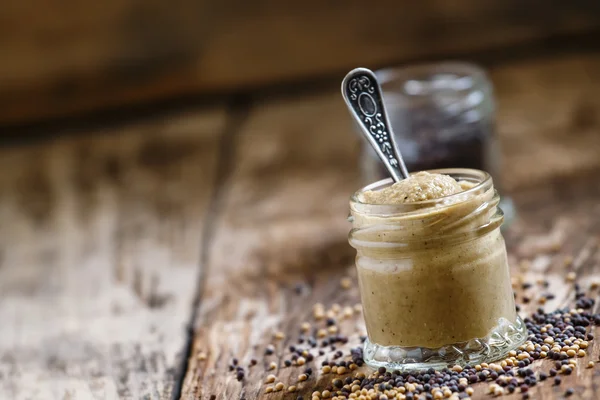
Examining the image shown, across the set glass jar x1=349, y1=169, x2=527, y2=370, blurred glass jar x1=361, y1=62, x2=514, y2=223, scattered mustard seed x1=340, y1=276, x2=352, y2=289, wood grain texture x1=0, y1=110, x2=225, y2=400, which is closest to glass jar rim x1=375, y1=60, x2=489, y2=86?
blurred glass jar x1=361, y1=62, x2=514, y2=223

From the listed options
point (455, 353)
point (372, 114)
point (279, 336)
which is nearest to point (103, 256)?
point (279, 336)

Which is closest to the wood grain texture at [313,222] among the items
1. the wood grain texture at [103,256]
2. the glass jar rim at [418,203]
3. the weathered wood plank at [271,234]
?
the weathered wood plank at [271,234]

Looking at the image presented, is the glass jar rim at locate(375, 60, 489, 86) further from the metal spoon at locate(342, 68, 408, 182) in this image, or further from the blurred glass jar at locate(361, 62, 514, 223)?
the metal spoon at locate(342, 68, 408, 182)

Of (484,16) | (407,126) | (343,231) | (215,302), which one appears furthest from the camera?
(484,16)

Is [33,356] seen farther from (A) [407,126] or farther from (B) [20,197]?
(B) [20,197]

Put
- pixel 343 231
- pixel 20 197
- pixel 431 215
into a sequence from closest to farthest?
pixel 431 215
pixel 343 231
pixel 20 197

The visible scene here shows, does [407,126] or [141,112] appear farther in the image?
[141,112]

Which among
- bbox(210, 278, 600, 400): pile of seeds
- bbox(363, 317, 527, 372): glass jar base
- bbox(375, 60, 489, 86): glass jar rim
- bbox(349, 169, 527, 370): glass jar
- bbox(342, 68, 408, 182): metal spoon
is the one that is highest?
bbox(342, 68, 408, 182): metal spoon

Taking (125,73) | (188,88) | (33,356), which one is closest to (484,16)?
(188,88)
